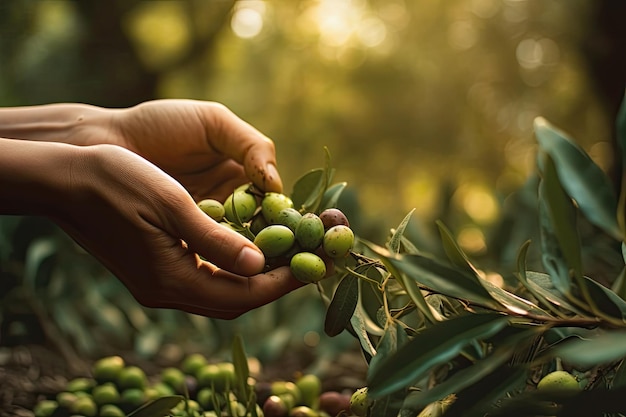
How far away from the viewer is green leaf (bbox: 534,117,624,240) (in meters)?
0.41

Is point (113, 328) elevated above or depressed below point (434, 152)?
above

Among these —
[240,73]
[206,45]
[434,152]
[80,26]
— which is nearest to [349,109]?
[434,152]

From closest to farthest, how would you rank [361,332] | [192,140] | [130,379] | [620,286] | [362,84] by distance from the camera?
[620,286] → [361,332] → [130,379] → [192,140] → [362,84]

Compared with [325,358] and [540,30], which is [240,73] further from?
[325,358]

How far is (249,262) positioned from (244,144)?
0.29 metres

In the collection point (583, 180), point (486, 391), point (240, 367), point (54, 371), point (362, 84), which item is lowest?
point (362, 84)

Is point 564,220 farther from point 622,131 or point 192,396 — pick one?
point 192,396

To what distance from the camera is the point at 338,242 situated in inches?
22.5

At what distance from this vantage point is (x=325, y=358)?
0.98 meters

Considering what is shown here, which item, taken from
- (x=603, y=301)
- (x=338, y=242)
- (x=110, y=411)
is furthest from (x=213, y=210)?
(x=603, y=301)

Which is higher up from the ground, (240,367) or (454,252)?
(454,252)

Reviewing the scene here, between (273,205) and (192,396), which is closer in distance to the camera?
(273,205)

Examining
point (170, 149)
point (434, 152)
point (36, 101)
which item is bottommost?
point (434, 152)

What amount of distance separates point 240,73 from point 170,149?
3.20m
